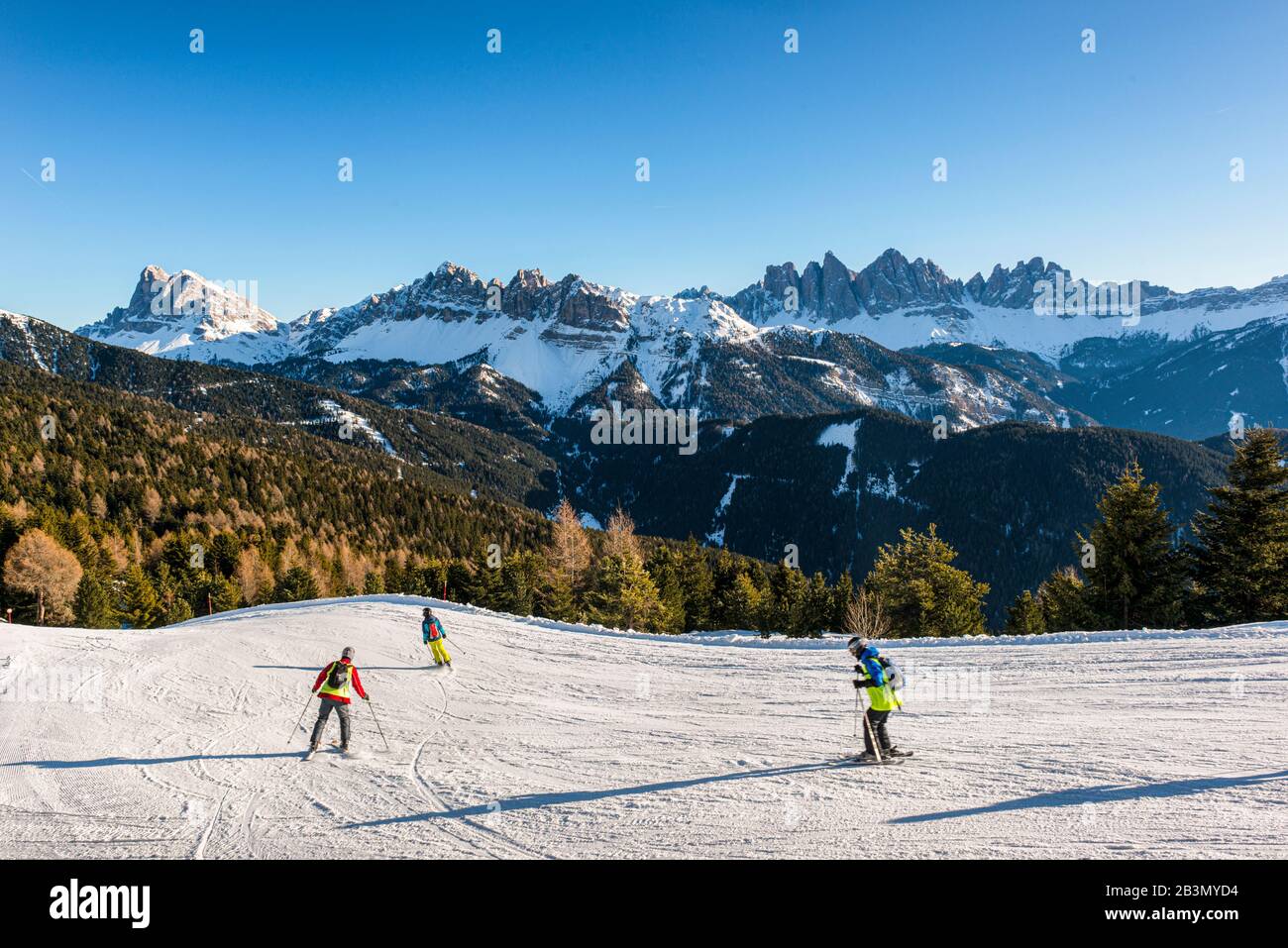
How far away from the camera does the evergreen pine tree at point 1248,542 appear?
25.8 meters

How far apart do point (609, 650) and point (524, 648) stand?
2790 millimetres

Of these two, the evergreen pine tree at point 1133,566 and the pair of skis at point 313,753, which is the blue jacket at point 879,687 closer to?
the pair of skis at point 313,753

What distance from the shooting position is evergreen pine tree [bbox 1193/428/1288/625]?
2583cm

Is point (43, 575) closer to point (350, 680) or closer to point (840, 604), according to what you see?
point (350, 680)

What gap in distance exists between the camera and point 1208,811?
8.21 meters

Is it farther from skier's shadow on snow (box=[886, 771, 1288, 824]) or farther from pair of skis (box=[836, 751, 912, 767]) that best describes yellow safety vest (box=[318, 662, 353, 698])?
skier's shadow on snow (box=[886, 771, 1288, 824])

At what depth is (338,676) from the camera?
482 inches

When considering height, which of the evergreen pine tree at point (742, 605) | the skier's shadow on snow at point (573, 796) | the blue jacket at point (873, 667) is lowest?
the evergreen pine tree at point (742, 605)

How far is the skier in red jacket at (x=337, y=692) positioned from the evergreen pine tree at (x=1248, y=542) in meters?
32.1

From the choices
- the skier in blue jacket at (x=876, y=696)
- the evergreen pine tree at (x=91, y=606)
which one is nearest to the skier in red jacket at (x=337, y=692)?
the skier in blue jacket at (x=876, y=696)
